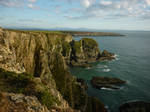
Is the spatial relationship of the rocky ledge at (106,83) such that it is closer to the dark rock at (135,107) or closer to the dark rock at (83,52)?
the dark rock at (135,107)

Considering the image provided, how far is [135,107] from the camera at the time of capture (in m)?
33.5

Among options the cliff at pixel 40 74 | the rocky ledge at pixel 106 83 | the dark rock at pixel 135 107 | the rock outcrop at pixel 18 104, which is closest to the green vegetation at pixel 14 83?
the cliff at pixel 40 74

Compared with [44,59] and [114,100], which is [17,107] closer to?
[44,59]

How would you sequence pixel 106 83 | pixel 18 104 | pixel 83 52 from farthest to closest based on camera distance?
pixel 83 52, pixel 106 83, pixel 18 104

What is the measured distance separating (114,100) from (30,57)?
96.7ft

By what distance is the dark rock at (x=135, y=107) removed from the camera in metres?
32.8

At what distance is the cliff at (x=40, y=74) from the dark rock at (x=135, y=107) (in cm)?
612

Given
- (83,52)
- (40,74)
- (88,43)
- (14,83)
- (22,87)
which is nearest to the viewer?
(22,87)

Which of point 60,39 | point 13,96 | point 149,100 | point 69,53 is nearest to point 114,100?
point 149,100

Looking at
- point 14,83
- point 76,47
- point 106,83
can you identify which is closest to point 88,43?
point 76,47

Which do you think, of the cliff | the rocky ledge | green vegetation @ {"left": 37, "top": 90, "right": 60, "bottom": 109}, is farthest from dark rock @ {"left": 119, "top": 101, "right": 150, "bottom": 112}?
green vegetation @ {"left": 37, "top": 90, "right": 60, "bottom": 109}

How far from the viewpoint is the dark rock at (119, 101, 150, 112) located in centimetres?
3275

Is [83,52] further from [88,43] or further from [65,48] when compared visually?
[65,48]

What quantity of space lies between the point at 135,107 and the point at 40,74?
28.3 meters
